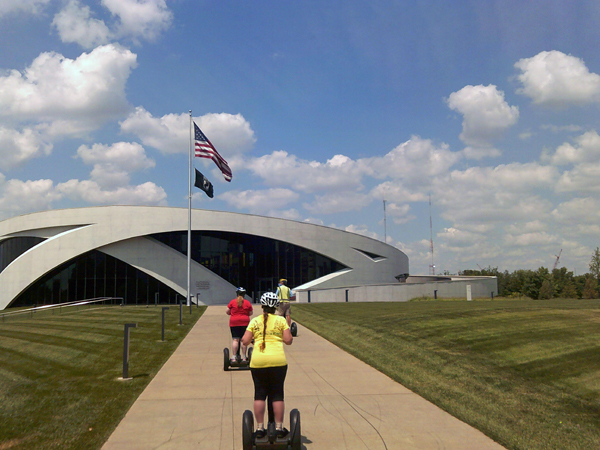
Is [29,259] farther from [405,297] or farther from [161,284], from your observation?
[405,297]

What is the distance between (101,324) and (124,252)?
26580 mm

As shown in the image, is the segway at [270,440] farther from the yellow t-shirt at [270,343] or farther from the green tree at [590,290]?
the green tree at [590,290]

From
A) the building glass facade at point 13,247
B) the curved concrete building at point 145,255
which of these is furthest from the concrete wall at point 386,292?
the building glass facade at point 13,247

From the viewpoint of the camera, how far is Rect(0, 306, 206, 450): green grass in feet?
20.1

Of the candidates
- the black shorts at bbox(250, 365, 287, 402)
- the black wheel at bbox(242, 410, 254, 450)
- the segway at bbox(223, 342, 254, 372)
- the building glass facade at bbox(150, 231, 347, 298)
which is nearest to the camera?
the black wheel at bbox(242, 410, 254, 450)

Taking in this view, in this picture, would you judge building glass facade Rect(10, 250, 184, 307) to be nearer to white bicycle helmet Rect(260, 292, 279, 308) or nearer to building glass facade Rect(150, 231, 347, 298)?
building glass facade Rect(150, 231, 347, 298)

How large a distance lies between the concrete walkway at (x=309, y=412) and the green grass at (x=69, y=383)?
1.17ft

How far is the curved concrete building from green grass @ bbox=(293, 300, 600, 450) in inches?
1216

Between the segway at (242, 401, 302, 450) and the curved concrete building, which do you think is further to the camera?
the curved concrete building

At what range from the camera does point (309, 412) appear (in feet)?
23.4

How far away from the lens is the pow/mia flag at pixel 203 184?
3556 cm

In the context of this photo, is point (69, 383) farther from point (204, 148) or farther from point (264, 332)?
point (204, 148)

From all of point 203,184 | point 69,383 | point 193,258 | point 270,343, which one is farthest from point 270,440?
point 193,258

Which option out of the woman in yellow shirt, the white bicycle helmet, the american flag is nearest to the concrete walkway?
the woman in yellow shirt
